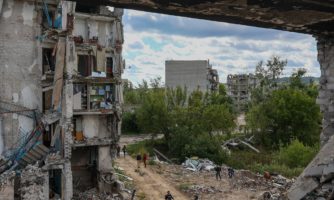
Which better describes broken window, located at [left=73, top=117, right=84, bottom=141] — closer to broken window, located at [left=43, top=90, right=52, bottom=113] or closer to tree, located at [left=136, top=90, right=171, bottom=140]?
broken window, located at [left=43, top=90, right=52, bottom=113]

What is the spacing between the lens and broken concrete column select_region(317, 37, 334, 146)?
283 inches

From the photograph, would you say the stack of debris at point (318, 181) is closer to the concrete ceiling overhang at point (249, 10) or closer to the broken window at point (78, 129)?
the concrete ceiling overhang at point (249, 10)

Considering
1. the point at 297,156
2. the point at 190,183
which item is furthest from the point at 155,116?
the point at 190,183

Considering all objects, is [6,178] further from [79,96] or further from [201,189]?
[201,189]

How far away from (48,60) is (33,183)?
542 cm

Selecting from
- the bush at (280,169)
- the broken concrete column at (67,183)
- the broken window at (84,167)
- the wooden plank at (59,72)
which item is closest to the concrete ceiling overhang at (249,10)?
the wooden plank at (59,72)

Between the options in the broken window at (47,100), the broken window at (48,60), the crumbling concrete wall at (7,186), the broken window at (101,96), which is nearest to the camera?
the crumbling concrete wall at (7,186)

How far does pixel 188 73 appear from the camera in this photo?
235 ft

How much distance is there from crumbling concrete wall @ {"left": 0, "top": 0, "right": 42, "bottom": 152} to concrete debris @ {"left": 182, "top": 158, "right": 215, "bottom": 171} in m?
13.4

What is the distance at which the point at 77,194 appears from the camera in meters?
20.3

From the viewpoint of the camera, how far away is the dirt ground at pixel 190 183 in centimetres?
2150

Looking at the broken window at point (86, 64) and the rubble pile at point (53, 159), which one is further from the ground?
the broken window at point (86, 64)

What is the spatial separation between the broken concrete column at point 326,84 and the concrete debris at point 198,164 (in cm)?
2154

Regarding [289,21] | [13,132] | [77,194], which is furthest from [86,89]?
[289,21]
